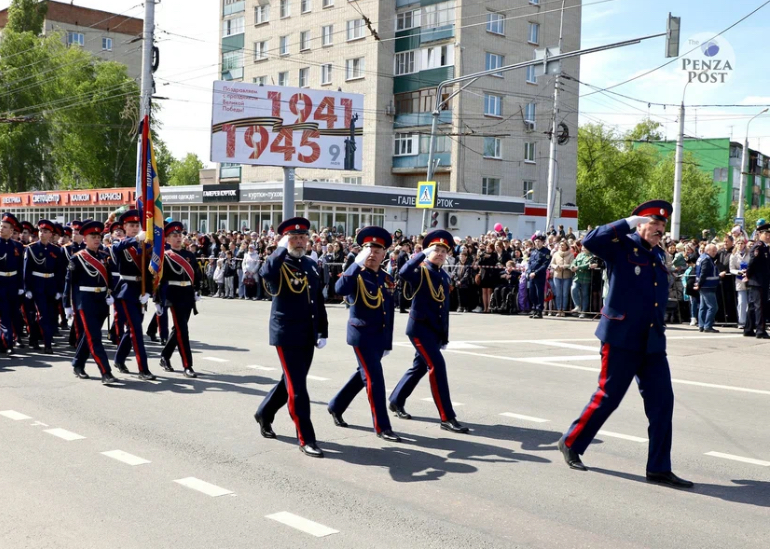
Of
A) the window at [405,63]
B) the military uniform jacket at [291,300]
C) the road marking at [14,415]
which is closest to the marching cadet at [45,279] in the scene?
the road marking at [14,415]

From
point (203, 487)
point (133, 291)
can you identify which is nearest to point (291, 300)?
point (203, 487)

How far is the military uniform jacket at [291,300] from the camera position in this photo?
6965 millimetres

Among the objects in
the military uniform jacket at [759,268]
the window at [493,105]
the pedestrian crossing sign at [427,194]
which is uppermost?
the window at [493,105]

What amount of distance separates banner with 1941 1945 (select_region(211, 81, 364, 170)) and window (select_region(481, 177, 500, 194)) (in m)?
18.6

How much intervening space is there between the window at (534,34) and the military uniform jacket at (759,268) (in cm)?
3892

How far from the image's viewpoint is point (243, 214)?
4550 centimetres

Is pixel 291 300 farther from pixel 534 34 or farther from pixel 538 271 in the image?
pixel 534 34

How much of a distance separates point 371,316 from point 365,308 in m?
0.09

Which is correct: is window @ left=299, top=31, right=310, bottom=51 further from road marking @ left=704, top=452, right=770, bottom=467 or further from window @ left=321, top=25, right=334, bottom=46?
road marking @ left=704, top=452, right=770, bottom=467

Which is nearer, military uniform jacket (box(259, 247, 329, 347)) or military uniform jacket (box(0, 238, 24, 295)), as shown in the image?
military uniform jacket (box(259, 247, 329, 347))

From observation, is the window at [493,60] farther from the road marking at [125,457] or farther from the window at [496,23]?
the road marking at [125,457]

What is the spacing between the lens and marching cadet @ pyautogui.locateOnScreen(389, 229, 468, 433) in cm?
786

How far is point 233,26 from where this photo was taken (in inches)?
2402

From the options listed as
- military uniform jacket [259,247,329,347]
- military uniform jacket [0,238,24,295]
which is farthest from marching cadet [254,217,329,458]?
military uniform jacket [0,238,24,295]
